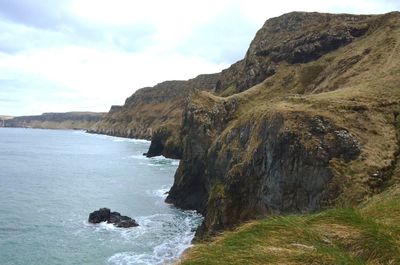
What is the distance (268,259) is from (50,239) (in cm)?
3513

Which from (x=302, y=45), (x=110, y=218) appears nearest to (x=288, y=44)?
(x=302, y=45)

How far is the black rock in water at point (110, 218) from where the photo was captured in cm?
4350

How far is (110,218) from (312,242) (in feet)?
131

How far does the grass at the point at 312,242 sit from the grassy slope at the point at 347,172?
0.05ft

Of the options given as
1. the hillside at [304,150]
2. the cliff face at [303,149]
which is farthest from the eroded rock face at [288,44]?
the cliff face at [303,149]

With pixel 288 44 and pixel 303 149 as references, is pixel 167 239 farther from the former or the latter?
pixel 288 44

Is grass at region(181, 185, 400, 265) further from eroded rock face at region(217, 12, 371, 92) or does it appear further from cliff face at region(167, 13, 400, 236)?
eroded rock face at region(217, 12, 371, 92)

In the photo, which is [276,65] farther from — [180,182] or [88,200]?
[88,200]

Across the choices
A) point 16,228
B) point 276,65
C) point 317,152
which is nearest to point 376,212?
point 317,152

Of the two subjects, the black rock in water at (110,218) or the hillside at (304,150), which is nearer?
the hillside at (304,150)

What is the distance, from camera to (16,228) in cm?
4128

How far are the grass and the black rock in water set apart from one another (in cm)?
3671

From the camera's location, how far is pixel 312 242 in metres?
7.25

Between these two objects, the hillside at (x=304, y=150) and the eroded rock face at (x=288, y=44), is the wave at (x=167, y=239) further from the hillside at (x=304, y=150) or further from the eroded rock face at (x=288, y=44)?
the eroded rock face at (x=288, y=44)
